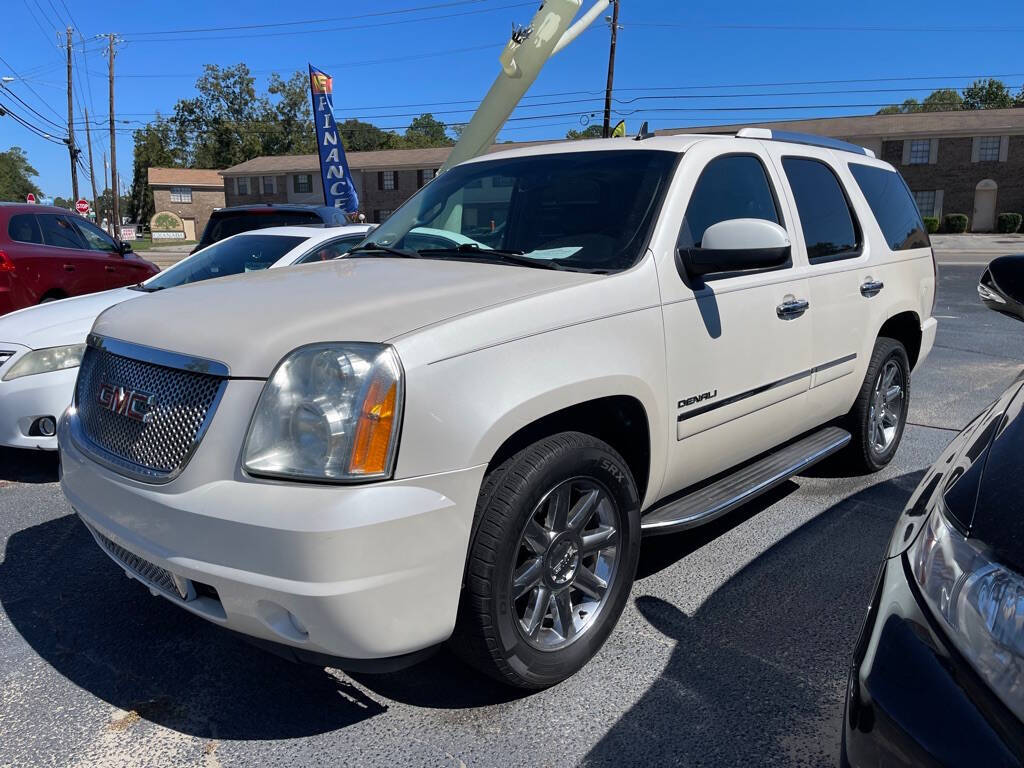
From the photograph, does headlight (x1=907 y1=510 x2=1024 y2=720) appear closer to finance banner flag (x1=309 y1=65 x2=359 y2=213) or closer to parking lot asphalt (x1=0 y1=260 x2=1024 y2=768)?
parking lot asphalt (x1=0 y1=260 x2=1024 y2=768)

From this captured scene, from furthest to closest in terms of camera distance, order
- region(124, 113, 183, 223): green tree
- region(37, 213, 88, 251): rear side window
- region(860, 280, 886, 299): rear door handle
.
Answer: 1. region(124, 113, 183, 223): green tree
2. region(37, 213, 88, 251): rear side window
3. region(860, 280, 886, 299): rear door handle

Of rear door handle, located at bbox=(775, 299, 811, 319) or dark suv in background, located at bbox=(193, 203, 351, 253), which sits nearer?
rear door handle, located at bbox=(775, 299, 811, 319)

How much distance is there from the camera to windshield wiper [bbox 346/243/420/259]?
3.60 m

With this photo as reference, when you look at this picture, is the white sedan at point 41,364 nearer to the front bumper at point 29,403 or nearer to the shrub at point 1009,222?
the front bumper at point 29,403

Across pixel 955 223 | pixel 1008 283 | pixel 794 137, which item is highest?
pixel 955 223

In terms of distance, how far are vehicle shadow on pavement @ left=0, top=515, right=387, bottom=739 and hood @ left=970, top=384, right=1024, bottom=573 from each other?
1967mm

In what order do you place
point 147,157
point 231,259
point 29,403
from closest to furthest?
point 29,403 < point 231,259 < point 147,157

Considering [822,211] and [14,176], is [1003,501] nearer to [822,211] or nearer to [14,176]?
[822,211]

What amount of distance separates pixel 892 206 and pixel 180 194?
2931 inches

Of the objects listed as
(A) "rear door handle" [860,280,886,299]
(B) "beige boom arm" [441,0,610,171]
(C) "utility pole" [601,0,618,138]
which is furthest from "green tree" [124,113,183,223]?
(A) "rear door handle" [860,280,886,299]

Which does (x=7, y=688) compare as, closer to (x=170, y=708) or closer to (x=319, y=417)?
(x=170, y=708)

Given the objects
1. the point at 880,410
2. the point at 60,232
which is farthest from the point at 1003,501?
the point at 60,232

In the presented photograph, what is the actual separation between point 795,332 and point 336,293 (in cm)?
216

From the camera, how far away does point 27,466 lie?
5398 millimetres
